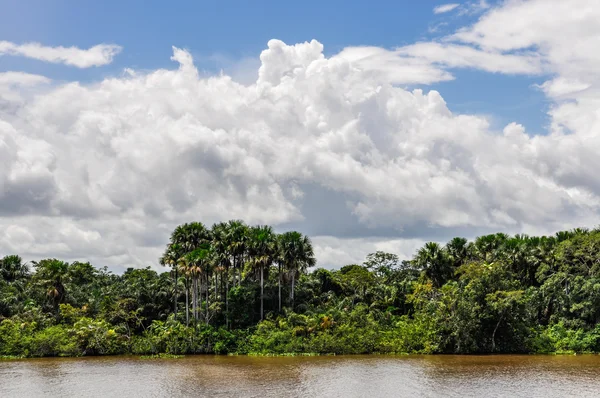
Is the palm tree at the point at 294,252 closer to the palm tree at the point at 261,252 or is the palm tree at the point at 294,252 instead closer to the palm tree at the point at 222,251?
the palm tree at the point at 261,252

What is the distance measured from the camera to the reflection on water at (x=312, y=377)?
119ft

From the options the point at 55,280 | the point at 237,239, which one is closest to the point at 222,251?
the point at 237,239

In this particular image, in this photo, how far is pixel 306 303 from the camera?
7094 cm

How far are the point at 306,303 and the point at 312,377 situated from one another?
28501mm

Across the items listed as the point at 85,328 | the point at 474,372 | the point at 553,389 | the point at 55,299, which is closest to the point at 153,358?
the point at 85,328

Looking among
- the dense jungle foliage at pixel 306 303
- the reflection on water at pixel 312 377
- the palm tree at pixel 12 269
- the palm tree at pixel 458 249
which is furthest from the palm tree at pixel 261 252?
the palm tree at pixel 12 269

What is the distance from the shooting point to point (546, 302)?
62.6 meters

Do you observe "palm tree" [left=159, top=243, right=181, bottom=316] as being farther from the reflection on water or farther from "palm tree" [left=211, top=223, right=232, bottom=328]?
the reflection on water

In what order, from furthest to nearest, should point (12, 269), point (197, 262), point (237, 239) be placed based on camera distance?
1. point (12, 269)
2. point (237, 239)
3. point (197, 262)

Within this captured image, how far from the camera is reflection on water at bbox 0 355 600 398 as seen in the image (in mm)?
36156

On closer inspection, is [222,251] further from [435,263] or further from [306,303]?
[435,263]

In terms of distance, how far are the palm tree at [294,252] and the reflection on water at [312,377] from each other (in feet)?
48.0

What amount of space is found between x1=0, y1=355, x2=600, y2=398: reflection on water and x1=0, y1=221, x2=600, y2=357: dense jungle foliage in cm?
411

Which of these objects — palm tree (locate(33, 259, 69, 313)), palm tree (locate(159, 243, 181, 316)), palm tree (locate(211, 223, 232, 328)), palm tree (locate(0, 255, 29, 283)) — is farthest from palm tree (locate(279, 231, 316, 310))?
palm tree (locate(0, 255, 29, 283))
